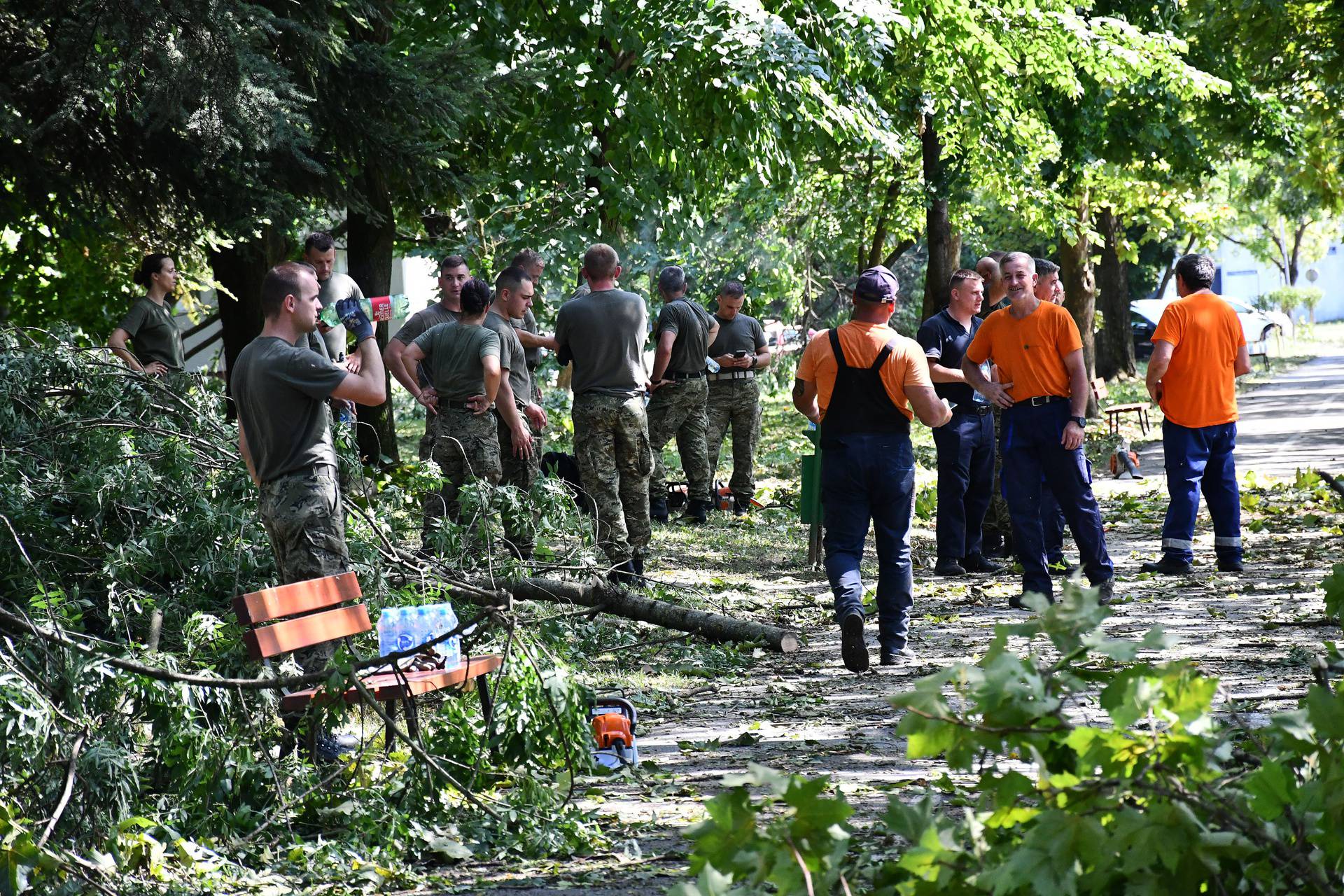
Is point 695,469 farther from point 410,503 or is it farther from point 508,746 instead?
point 508,746

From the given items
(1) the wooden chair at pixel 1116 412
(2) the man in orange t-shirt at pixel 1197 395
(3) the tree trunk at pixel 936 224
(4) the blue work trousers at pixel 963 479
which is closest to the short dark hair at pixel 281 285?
(4) the blue work trousers at pixel 963 479

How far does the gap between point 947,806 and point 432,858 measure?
183 cm

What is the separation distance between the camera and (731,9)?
11.9 m

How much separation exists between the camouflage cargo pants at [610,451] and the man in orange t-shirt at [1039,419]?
2424 millimetres

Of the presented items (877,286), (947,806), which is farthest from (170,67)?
(947,806)

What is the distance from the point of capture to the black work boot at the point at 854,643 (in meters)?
7.66

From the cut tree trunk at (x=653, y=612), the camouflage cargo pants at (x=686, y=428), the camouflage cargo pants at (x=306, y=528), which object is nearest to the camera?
the camouflage cargo pants at (x=306, y=528)

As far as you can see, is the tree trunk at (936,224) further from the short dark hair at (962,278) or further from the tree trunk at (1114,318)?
the tree trunk at (1114,318)

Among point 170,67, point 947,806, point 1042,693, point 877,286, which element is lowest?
point 947,806

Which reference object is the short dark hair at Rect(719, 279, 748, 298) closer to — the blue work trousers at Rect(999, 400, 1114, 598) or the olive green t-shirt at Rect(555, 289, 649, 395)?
the olive green t-shirt at Rect(555, 289, 649, 395)

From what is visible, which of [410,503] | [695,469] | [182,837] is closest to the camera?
[182,837]

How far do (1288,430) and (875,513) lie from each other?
15012 millimetres

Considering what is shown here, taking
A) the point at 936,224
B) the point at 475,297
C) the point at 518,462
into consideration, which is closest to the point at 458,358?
the point at 475,297

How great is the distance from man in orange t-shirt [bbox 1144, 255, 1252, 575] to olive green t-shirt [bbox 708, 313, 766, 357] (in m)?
5.23
